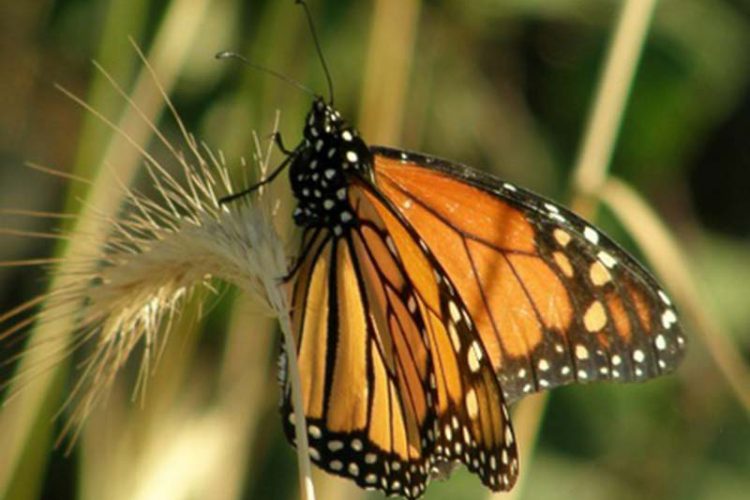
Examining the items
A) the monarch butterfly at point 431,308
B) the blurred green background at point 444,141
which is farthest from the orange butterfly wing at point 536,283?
the blurred green background at point 444,141

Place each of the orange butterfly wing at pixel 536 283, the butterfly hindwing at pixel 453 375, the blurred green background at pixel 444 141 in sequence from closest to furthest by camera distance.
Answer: the butterfly hindwing at pixel 453 375, the orange butterfly wing at pixel 536 283, the blurred green background at pixel 444 141

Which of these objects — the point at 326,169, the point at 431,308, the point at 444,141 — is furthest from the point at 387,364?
the point at 444,141

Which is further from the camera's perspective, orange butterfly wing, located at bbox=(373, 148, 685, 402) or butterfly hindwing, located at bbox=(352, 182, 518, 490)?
orange butterfly wing, located at bbox=(373, 148, 685, 402)

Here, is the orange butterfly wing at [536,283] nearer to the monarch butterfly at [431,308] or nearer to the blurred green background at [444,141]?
the monarch butterfly at [431,308]

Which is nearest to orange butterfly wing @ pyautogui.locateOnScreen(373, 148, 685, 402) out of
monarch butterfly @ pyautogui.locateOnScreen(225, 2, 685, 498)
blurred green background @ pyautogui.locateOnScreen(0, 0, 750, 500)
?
monarch butterfly @ pyautogui.locateOnScreen(225, 2, 685, 498)

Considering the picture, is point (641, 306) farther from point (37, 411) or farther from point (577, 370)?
point (37, 411)

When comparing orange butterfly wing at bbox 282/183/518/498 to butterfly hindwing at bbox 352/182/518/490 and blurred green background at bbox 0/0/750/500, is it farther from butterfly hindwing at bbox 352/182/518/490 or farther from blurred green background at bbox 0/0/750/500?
blurred green background at bbox 0/0/750/500

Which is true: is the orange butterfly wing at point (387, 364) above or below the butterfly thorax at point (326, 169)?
below
